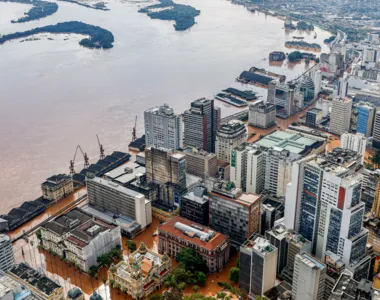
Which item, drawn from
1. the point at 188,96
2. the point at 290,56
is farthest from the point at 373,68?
the point at 188,96

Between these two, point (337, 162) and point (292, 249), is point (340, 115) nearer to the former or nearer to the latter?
point (337, 162)

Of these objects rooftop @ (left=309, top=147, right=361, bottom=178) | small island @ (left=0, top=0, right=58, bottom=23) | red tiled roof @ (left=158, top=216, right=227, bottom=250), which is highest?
rooftop @ (left=309, top=147, right=361, bottom=178)

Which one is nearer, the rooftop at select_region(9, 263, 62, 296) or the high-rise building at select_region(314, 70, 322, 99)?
the rooftop at select_region(9, 263, 62, 296)

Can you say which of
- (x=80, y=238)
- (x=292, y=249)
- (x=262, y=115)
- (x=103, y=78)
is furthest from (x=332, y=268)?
(x=103, y=78)

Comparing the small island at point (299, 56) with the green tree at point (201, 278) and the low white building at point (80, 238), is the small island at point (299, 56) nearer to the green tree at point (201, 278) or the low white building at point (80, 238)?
the low white building at point (80, 238)

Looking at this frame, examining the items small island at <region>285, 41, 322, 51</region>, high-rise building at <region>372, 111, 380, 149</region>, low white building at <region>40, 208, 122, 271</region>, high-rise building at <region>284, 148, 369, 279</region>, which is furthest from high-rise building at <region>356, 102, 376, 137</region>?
small island at <region>285, 41, 322, 51</region>

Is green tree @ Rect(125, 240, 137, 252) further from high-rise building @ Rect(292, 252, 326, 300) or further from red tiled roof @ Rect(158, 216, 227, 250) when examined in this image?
high-rise building @ Rect(292, 252, 326, 300)

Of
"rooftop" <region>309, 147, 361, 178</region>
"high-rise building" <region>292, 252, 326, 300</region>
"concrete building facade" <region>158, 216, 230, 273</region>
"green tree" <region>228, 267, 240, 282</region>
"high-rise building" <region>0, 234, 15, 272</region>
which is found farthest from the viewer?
"concrete building facade" <region>158, 216, 230, 273</region>

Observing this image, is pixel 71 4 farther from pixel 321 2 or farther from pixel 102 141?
pixel 102 141
